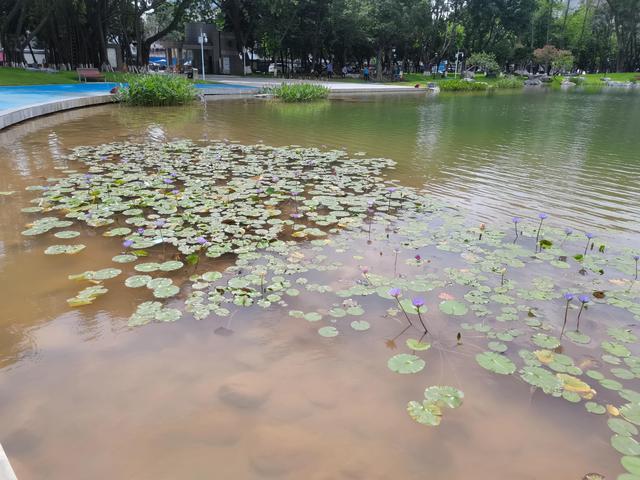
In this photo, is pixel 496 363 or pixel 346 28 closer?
pixel 496 363

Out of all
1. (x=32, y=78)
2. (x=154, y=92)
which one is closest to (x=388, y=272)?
(x=154, y=92)

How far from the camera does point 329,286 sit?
3242mm

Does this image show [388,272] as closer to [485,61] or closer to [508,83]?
[508,83]

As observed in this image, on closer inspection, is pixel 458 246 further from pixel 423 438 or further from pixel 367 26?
pixel 367 26

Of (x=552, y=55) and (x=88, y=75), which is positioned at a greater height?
(x=552, y=55)

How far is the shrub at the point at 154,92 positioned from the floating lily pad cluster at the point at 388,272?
9.64 metres

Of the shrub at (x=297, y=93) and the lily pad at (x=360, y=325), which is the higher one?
the shrub at (x=297, y=93)

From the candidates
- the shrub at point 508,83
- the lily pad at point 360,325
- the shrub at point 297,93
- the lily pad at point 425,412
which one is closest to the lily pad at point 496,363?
the lily pad at point 425,412

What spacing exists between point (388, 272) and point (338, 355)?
3.54 ft

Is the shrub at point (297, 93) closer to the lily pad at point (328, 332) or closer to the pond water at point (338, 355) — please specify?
the pond water at point (338, 355)

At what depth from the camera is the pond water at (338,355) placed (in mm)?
1949

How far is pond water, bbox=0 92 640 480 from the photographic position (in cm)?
195

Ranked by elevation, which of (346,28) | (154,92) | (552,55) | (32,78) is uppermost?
(346,28)

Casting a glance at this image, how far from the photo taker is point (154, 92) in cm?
1444
